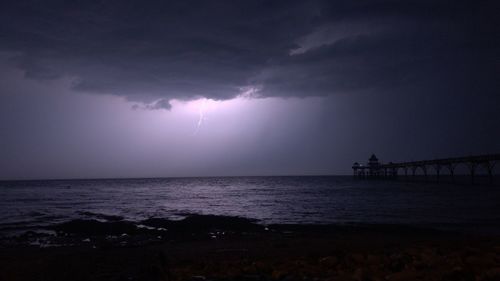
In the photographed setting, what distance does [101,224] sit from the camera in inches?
910

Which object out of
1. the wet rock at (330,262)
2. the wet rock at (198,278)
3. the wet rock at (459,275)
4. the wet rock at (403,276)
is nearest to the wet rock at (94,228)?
the wet rock at (198,278)

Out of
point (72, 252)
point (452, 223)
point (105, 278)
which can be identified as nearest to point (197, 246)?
point (72, 252)

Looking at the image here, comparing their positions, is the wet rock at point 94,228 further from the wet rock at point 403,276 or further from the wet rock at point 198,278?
the wet rock at point 403,276

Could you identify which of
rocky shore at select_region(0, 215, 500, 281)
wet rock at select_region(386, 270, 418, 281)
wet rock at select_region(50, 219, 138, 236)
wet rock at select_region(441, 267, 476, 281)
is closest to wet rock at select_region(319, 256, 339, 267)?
rocky shore at select_region(0, 215, 500, 281)

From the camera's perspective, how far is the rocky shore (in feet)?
27.3

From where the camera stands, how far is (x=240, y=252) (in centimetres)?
1405

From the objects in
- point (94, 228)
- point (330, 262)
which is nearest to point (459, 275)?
point (330, 262)

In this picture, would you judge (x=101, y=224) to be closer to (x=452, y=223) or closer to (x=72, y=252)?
(x=72, y=252)

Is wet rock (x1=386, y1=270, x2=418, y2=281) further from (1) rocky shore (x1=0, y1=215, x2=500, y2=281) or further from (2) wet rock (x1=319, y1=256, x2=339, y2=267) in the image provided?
(2) wet rock (x1=319, y1=256, x2=339, y2=267)

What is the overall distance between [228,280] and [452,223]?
20460mm

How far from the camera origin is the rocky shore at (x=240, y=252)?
8320 millimetres

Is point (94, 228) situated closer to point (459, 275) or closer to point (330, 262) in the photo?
point (330, 262)

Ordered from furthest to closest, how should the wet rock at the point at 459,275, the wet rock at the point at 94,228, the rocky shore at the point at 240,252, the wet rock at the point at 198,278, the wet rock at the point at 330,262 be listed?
the wet rock at the point at 94,228 → the wet rock at the point at 330,262 → the wet rock at the point at 198,278 → the rocky shore at the point at 240,252 → the wet rock at the point at 459,275

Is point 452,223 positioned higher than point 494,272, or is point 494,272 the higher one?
point 494,272
